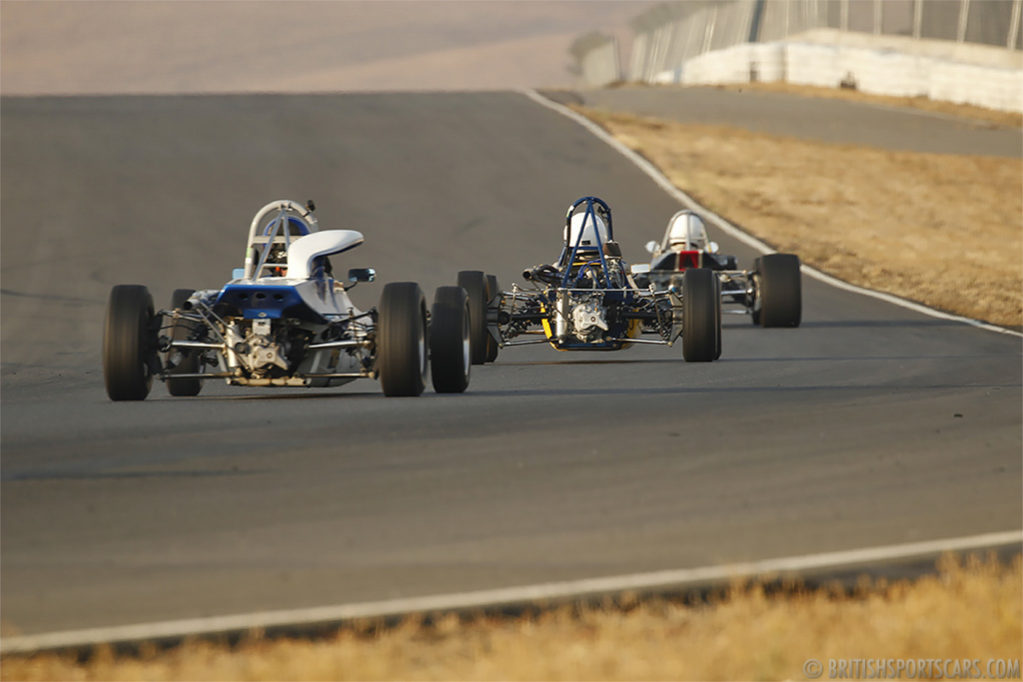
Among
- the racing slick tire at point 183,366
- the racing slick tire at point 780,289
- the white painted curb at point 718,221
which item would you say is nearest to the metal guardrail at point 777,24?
the white painted curb at point 718,221

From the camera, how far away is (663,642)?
5840 millimetres

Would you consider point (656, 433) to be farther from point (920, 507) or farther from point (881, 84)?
point (881, 84)

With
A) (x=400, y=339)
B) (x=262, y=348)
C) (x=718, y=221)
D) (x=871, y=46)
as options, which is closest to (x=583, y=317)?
(x=400, y=339)

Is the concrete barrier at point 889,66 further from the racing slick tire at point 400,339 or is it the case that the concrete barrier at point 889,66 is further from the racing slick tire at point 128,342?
the racing slick tire at point 128,342

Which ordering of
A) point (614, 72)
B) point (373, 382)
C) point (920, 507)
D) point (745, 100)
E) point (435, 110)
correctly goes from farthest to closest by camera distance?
point (614, 72)
point (745, 100)
point (435, 110)
point (373, 382)
point (920, 507)

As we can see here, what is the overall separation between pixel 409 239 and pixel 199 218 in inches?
217

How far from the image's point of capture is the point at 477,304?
17125 millimetres

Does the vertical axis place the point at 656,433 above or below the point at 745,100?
below

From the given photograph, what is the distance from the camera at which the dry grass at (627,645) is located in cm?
556

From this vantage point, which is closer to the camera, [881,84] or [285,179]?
[285,179]

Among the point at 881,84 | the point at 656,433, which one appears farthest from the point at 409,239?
the point at 881,84

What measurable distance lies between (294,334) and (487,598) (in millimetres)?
6938

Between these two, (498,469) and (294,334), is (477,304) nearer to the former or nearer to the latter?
(294,334)

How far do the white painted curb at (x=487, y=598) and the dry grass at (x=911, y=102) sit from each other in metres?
49.5
